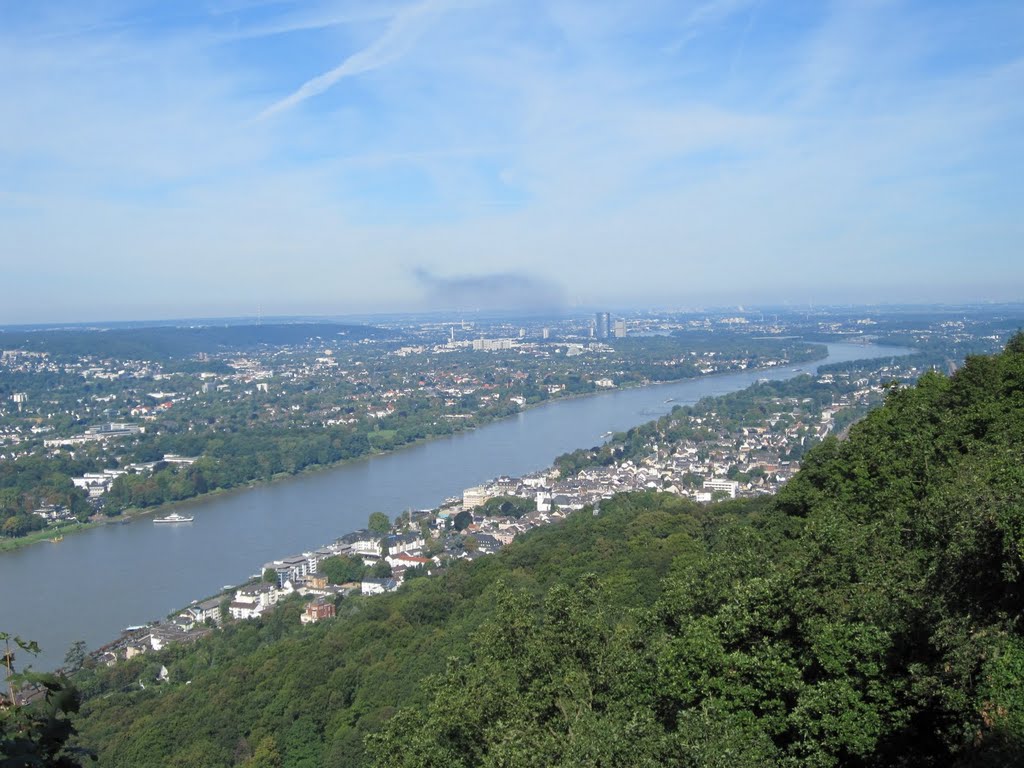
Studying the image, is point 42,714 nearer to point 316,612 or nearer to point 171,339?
point 316,612

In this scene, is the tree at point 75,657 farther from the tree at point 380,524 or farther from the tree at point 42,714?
the tree at point 42,714

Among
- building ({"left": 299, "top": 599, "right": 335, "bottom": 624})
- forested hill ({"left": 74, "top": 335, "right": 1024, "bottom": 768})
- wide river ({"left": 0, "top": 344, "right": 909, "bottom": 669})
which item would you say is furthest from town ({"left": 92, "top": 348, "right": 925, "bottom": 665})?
forested hill ({"left": 74, "top": 335, "right": 1024, "bottom": 768})

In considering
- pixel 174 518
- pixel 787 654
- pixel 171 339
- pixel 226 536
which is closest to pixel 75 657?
pixel 226 536

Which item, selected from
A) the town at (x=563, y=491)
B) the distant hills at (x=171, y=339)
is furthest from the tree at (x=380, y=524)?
the distant hills at (x=171, y=339)

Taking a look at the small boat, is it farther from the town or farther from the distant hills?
the distant hills

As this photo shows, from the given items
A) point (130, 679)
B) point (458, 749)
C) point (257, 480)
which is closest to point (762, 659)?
point (458, 749)

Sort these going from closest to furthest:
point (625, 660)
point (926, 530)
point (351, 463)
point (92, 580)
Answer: point (926, 530), point (625, 660), point (92, 580), point (351, 463)

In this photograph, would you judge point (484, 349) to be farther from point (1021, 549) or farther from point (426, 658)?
point (1021, 549)
